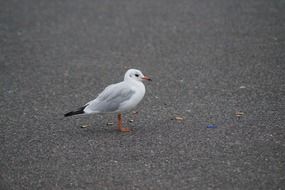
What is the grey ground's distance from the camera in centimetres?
543

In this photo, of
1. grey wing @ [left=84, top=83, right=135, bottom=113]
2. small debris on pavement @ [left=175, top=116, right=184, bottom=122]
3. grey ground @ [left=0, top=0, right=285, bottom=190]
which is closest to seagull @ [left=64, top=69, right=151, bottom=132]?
grey wing @ [left=84, top=83, right=135, bottom=113]

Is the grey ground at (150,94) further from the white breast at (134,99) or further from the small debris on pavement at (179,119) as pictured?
the white breast at (134,99)

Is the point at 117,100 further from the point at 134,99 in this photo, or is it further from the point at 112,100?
the point at 134,99

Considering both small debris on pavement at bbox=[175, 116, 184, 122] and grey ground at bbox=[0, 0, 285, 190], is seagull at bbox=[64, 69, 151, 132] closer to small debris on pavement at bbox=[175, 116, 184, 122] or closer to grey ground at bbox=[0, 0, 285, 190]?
grey ground at bbox=[0, 0, 285, 190]

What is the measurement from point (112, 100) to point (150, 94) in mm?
1594

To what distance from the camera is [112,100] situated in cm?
650

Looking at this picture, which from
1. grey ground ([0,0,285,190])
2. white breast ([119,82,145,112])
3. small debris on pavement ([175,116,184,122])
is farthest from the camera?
small debris on pavement ([175,116,184,122])

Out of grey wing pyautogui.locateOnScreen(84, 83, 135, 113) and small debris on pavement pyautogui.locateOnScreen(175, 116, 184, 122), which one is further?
small debris on pavement pyautogui.locateOnScreen(175, 116, 184, 122)

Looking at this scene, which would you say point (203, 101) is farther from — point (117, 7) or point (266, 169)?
point (117, 7)

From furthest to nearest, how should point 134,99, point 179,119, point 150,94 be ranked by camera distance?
1. point 150,94
2. point 179,119
3. point 134,99

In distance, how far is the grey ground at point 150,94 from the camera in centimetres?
543

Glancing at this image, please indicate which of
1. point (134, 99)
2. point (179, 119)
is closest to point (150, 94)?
point (179, 119)

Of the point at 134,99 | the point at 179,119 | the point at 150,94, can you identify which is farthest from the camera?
the point at 150,94

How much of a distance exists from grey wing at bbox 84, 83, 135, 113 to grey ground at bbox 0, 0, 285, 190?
1.12 ft
